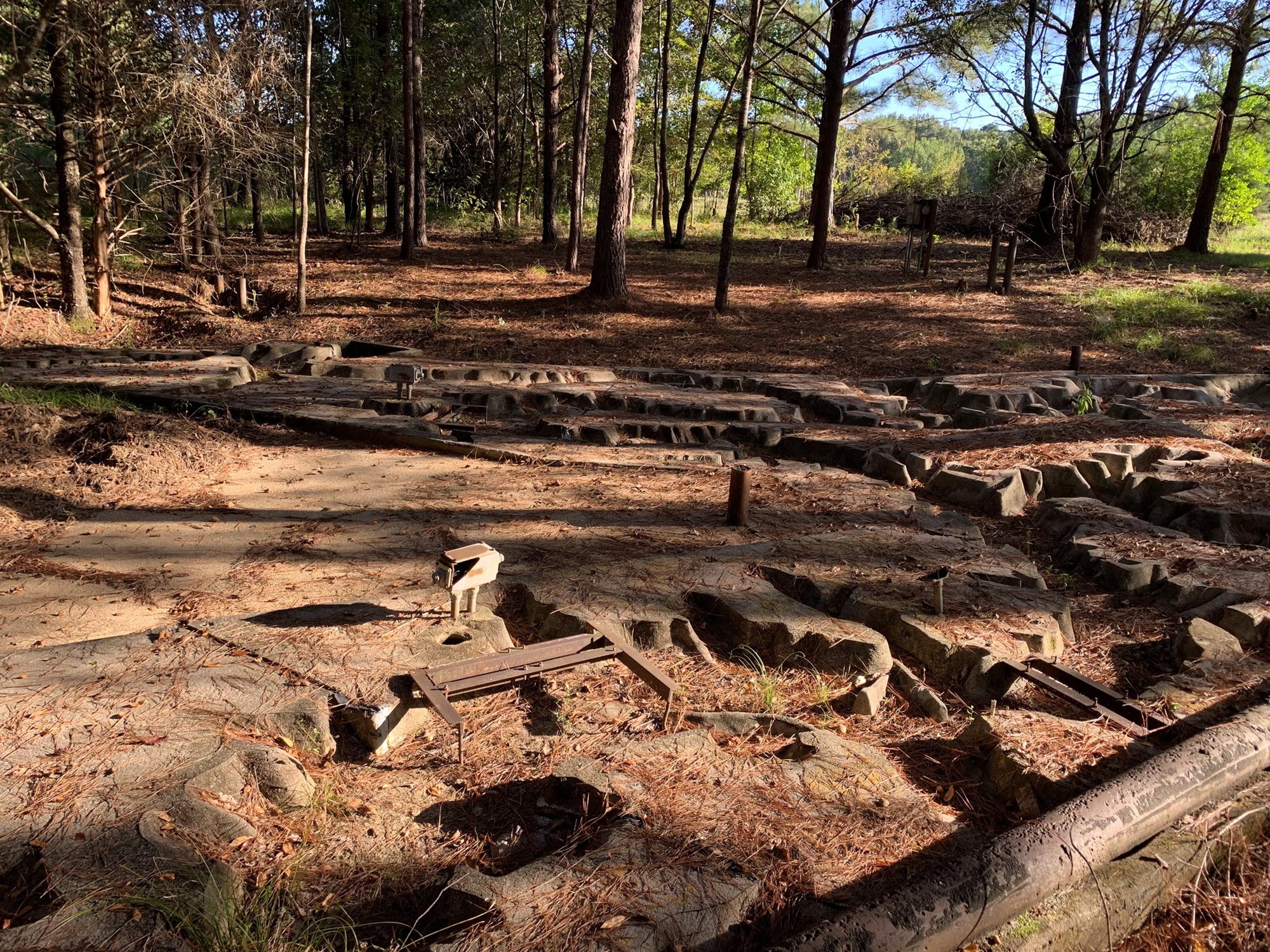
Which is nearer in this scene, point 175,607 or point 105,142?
point 175,607

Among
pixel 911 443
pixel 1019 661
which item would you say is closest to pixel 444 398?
pixel 911 443

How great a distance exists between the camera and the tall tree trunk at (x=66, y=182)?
10617 mm

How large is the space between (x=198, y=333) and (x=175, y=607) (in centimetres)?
984

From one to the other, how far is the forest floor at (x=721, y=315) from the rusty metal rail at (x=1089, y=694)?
25.0 feet

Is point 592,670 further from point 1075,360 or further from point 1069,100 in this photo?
point 1069,100

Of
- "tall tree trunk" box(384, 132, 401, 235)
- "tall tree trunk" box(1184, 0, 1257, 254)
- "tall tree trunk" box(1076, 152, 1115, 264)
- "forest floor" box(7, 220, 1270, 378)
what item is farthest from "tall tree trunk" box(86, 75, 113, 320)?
"tall tree trunk" box(1184, 0, 1257, 254)

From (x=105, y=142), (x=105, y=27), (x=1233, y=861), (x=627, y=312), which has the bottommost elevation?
(x=1233, y=861)

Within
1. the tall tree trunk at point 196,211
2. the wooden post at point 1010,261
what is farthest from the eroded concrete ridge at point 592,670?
the wooden post at point 1010,261

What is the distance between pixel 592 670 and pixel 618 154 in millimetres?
10517

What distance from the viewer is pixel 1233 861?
8.63 ft

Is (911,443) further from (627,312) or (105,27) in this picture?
(105,27)

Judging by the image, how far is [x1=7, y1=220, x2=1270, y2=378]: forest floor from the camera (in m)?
11.4

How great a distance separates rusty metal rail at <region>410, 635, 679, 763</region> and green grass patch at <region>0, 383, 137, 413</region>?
185 inches

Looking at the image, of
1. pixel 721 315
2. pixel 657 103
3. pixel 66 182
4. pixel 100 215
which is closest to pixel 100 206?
pixel 100 215
